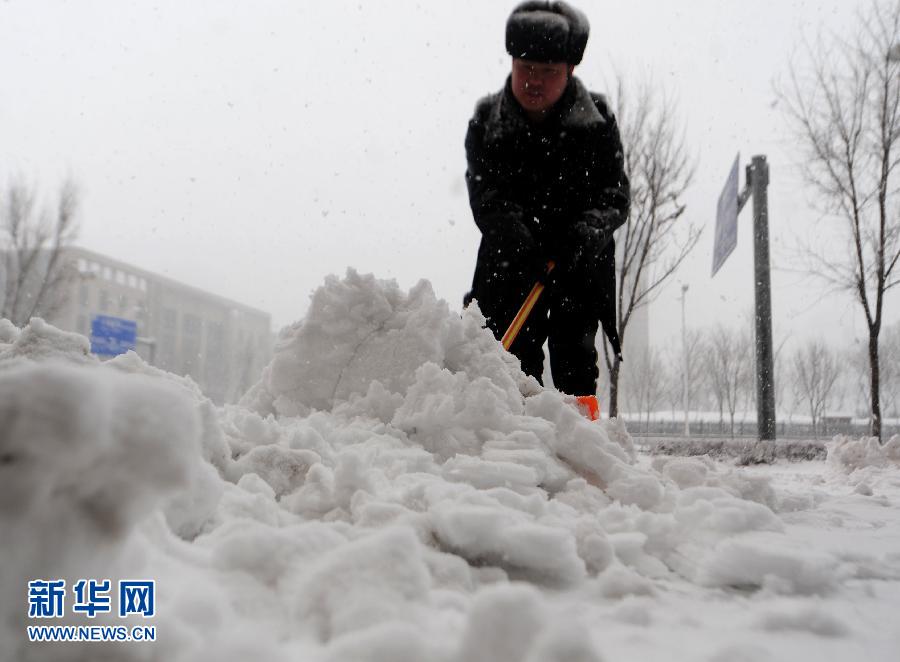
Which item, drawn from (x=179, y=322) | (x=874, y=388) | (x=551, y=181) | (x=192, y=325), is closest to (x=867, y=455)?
(x=551, y=181)

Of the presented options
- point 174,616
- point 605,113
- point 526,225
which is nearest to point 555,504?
point 174,616

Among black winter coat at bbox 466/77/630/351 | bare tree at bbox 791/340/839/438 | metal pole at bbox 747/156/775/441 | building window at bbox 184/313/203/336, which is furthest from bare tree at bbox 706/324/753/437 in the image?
building window at bbox 184/313/203/336

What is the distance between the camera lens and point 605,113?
359 centimetres

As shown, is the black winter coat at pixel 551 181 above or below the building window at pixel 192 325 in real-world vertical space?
below

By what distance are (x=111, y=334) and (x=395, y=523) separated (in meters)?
19.1

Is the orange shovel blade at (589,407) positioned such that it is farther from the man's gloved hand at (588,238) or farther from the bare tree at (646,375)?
the bare tree at (646,375)

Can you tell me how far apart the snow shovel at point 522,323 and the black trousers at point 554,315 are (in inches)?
3.4

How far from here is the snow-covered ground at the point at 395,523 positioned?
64 centimetres

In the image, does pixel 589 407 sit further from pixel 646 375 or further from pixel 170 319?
pixel 170 319

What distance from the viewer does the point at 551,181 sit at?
142 inches

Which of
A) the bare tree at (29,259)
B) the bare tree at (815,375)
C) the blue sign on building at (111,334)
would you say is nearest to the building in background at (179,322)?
the blue sign on building at (111,334)

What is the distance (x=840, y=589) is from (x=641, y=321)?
134ft

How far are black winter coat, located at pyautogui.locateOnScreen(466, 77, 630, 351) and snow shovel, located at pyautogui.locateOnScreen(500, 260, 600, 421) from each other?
3.4 inches

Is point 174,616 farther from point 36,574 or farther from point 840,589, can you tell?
point 840,589
